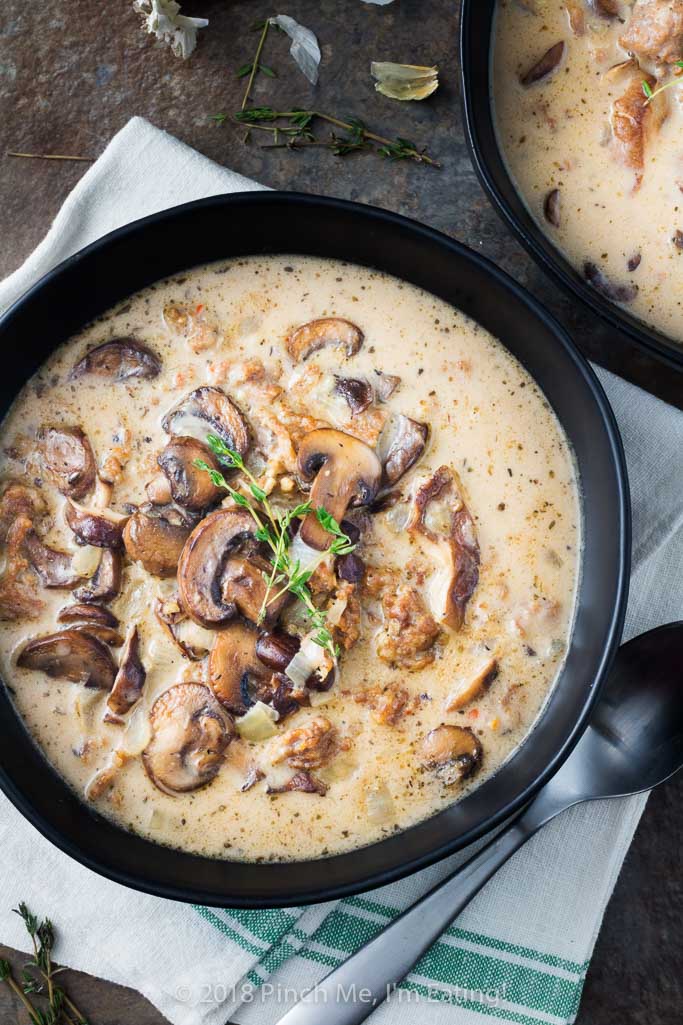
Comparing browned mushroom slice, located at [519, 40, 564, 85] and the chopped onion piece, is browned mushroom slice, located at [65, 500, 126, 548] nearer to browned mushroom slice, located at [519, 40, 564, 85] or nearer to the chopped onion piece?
the chopped onion piece

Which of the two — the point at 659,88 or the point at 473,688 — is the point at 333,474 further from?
the point at 659,88

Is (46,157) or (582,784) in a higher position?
(46,157)

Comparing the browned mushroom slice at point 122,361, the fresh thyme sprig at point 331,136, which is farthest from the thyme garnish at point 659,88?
the browned mushroom slice at point 122,361

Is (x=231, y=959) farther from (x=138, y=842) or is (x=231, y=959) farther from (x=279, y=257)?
(x=279, y=257)

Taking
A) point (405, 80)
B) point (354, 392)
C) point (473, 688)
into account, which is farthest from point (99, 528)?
point (405, 80)

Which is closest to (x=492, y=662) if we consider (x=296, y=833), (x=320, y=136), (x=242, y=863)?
(x=296, y=833)

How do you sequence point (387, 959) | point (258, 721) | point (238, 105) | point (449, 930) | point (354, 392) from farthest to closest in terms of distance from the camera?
1. point (238, 105)
2. point (449, 930)
3. point (387, 959)
4. point (354, 392)
5. point (258, 721)

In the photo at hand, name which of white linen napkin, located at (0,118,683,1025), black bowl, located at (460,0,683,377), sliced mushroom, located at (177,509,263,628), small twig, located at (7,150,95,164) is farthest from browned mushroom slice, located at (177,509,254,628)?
small twig, located at (7,150,95,164)
